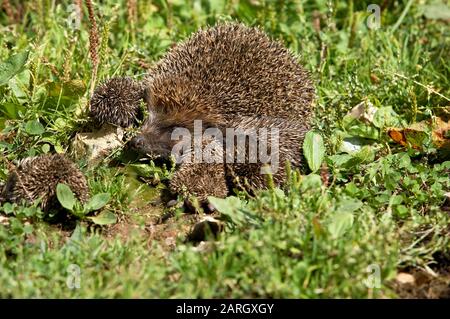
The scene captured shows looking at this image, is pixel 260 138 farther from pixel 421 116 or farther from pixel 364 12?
pixel 364 12

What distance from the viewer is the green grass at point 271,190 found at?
4293mm

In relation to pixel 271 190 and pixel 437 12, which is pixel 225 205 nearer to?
pixel 271 190

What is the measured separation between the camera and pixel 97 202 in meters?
5.24

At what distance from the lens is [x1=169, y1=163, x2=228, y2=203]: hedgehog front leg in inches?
217

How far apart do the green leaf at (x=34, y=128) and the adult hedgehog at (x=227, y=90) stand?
72 centimetres

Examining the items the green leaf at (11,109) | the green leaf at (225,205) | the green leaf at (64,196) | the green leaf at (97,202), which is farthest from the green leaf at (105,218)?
the green leaf at (11,109)

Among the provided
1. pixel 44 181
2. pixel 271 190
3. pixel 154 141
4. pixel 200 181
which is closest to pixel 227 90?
pixel 154 141

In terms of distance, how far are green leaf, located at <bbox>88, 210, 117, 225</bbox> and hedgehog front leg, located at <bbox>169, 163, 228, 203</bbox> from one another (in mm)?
580

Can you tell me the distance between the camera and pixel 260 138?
5.71 meters

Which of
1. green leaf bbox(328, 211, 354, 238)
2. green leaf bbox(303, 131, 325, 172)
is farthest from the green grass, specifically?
green leaf bbox(303, 131, 325, 172)

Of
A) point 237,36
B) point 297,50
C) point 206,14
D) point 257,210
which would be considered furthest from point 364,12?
point 257,210

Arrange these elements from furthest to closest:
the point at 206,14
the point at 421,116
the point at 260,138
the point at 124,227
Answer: the point at 206,14 < the point at 421,116 < the point at 260,138 < the point at 124,227

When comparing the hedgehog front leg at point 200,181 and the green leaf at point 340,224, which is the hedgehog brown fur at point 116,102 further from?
the green leaf at point 340,224
